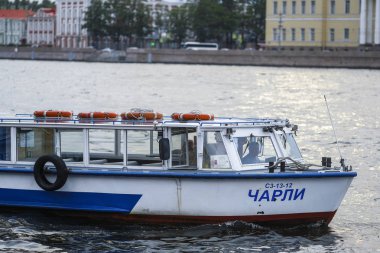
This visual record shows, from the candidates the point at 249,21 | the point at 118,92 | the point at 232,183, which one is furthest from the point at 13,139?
the point at 249,21

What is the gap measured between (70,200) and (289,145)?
3.52 meters

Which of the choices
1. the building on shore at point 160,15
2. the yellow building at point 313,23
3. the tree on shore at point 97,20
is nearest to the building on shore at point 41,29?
the building on shore at point 160,15

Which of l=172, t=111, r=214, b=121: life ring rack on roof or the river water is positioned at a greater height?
l=172, t=111, r=214, b=121: life ring rack on roof

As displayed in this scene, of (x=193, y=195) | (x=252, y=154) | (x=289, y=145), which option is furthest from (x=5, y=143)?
(x=289, y=145)

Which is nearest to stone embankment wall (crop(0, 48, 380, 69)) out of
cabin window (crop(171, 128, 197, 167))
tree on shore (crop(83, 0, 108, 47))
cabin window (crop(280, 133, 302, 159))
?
tree on shore (crop(83, 0, 108, 47))

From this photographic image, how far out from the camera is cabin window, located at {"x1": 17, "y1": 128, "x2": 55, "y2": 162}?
61.5 feet

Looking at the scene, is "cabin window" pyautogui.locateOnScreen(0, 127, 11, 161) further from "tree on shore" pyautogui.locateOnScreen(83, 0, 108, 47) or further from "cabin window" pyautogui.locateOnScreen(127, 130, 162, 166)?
"tree on shore" pyautogui.locateOnScreen(83, 0, 108, 47)

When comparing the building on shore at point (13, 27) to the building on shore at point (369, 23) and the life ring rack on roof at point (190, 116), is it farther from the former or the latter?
the life ring rack on roof at point (190, 116)

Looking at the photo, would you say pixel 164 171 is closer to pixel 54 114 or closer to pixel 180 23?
pixel 54 114

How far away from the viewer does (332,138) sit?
115 ft

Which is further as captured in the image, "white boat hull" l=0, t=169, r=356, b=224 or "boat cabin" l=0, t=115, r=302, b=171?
"boat cabin" l=0, t=115, r=302, b=171

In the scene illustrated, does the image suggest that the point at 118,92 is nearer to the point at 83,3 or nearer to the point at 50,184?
the point at 50,184

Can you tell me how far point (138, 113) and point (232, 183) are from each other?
2.00 m

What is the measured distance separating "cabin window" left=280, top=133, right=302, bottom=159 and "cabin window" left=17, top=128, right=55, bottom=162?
3617 millimetres
